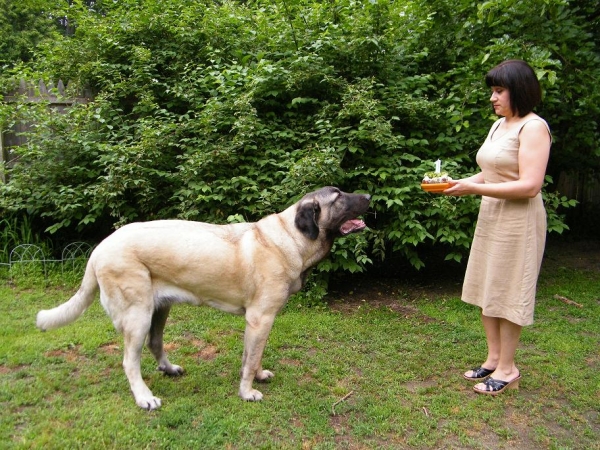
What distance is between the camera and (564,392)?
3684mm

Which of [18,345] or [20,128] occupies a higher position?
[20,128]

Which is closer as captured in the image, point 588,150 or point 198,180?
point 198,180

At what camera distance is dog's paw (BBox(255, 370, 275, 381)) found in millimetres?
3758

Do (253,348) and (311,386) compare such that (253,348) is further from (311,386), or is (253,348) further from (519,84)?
(519,84)

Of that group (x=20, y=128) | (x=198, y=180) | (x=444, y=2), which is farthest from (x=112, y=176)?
(x=444, y=2)

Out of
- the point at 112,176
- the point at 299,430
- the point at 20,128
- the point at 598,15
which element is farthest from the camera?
the point at 20,128

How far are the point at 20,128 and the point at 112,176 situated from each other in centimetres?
231

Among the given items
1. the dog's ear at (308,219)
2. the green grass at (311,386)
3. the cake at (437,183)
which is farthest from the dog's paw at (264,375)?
the cake at (437,183)

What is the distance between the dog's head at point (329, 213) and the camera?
3.53 m

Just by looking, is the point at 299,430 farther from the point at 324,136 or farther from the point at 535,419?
the point at 324,136

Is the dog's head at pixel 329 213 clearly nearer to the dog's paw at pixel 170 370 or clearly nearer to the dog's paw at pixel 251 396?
the dog's paw at pixel 251 396

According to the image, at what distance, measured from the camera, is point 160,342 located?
380cm

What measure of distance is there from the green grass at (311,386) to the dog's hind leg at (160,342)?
0.10 meters

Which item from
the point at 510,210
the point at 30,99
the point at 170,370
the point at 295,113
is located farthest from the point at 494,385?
the point at 30,99
